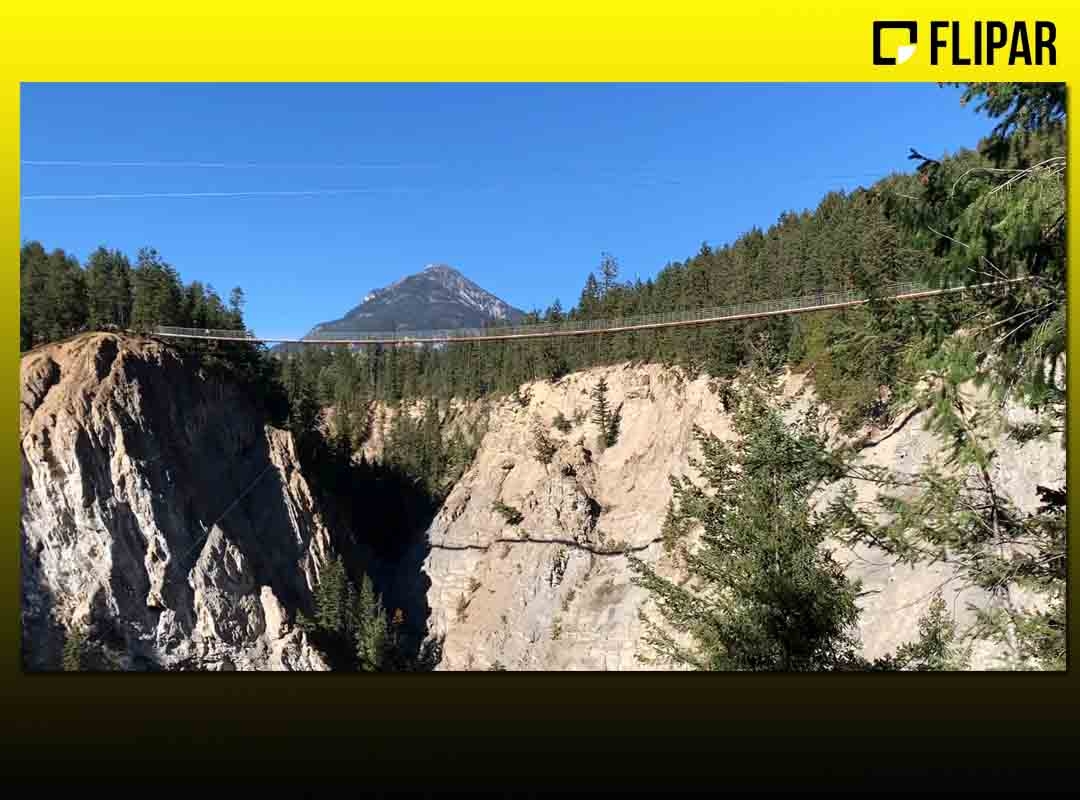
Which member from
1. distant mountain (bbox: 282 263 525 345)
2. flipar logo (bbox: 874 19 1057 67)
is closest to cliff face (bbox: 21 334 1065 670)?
flipar logo (bbox: 874 19 1057 67)

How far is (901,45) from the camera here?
4223 mm

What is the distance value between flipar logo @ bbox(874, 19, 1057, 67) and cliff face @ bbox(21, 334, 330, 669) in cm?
2366

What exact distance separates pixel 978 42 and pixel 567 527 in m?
28.0

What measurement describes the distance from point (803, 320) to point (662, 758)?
26.4m

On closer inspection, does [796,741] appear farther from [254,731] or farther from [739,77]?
[739,77]

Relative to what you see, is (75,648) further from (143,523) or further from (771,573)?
(771,573)

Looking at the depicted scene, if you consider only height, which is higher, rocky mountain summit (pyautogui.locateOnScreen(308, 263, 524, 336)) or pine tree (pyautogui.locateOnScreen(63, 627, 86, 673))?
rocky mountain summit (pyautogui.locateOnScreen(308, 263, 524, 336))

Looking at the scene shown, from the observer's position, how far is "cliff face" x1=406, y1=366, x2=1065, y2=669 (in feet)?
88.0

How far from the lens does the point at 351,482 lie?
1618 inches

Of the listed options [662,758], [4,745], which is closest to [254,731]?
[4,745]

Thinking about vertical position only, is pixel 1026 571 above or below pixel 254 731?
above

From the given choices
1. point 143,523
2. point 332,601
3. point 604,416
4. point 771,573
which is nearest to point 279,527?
point 332,601

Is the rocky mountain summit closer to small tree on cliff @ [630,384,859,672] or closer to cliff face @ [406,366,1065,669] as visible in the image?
cliff face @ [406,366,1065,669]

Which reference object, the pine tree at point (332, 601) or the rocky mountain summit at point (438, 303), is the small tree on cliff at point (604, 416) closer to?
the pine tree at point (332, 601)
